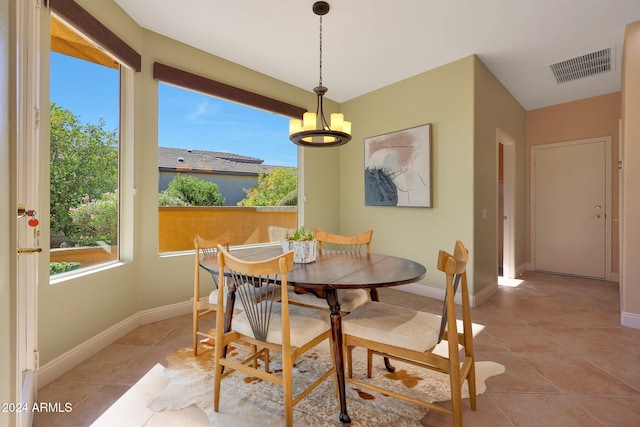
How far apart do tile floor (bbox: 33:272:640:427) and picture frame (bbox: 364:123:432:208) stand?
4.30ft

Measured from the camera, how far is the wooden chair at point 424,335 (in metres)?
1.36

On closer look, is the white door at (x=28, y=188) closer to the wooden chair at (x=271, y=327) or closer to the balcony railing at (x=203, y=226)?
the balcony railing at (x=203, y=226)

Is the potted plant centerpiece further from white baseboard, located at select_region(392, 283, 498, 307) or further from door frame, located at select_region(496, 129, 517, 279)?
door frame, located at select_region(496, 129, 517, 279)

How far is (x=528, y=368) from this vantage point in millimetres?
2047

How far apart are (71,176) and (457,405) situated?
110 inches

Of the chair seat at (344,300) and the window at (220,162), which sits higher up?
the window at (220,162)

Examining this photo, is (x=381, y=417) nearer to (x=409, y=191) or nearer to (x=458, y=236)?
(x=458, y=236)

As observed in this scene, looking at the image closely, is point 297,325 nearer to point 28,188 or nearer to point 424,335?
point 424,335

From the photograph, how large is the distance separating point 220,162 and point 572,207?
5302 mm

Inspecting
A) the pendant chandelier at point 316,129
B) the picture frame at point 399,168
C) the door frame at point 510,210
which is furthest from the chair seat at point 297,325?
the door frame at point 510,210

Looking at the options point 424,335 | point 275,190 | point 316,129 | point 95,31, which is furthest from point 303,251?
point 95,31

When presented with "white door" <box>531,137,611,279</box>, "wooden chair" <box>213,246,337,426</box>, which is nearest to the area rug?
"wooden chair" <box>213,246,337,426</box>

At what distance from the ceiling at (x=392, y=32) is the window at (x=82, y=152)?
0.64 m

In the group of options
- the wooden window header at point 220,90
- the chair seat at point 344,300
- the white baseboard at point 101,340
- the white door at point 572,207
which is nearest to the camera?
the white baseboard at point 101,340
